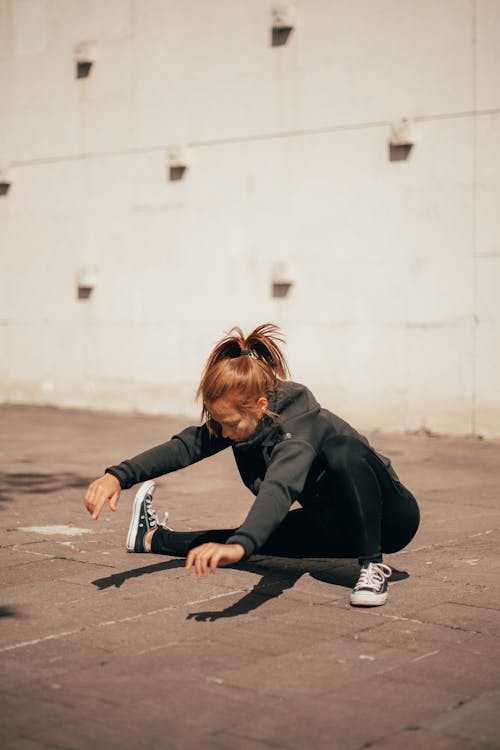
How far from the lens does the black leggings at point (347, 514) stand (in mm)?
4676

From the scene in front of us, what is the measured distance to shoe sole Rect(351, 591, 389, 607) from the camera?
4.66 metres

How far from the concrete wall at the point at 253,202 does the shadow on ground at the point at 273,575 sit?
17.2ft

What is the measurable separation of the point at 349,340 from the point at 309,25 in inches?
121

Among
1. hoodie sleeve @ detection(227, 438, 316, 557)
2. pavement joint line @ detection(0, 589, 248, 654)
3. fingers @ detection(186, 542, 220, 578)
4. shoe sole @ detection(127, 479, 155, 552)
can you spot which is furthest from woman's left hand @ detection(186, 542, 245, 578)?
shoe sole @ detection(127, 479, 155, 552)

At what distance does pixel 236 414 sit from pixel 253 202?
739cm

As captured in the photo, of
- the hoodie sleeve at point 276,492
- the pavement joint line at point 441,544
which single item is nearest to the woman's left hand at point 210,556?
the hoodie sleeve at point 276,492

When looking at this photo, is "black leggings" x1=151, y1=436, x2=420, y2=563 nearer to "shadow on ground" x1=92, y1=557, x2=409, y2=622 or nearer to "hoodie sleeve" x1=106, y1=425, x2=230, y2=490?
"shadow on ground" x1=92, y1=557, x2=409, y2=622

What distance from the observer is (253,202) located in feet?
38.5

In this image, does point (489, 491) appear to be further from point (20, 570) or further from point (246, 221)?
point (246, 221)

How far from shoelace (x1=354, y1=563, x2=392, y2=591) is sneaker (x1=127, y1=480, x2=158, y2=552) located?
1.02 m

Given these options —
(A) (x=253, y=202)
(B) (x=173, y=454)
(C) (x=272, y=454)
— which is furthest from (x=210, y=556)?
(A) (x=253, y=202)

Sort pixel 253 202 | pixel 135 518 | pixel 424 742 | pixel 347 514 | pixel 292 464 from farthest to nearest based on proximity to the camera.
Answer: pixel 253 202, pixel 135 518, pixel 347 514, pixel 292 464, pixel 424 742

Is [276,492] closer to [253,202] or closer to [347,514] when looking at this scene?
[347,514]

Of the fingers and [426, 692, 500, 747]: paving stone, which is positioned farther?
the fingers
